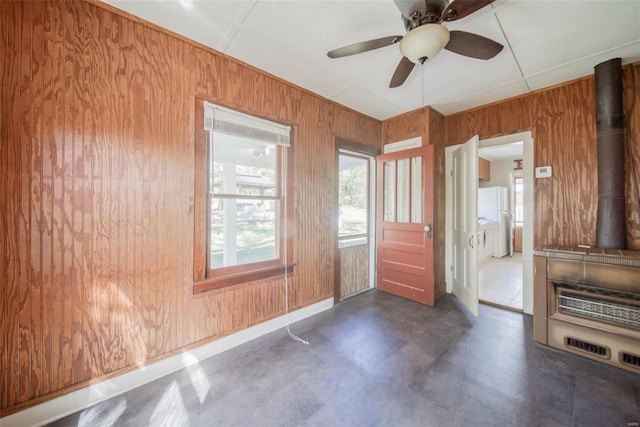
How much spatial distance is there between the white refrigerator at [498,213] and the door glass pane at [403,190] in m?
3.74

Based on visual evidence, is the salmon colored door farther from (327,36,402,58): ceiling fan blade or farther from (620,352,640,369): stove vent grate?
(327,36,402,58): ceiling fan blade

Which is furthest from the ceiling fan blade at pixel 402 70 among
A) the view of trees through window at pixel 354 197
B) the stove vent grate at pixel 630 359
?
the stove vent grate at pixel 630 359

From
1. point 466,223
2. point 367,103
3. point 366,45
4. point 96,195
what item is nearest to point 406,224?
point 466,223

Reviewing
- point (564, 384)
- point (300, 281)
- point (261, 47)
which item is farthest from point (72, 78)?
point (564, 384)

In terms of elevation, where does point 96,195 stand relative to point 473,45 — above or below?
below

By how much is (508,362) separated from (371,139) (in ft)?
9.77

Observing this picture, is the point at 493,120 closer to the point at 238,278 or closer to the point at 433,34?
the point at 433,34

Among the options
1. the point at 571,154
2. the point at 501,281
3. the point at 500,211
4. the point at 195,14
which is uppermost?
the point at 195,14

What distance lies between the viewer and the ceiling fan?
136 cm

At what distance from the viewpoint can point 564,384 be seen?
171 centimetres

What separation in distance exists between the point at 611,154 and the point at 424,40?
2.20 m

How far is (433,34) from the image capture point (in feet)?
4.70

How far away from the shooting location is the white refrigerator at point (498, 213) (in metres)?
5.89

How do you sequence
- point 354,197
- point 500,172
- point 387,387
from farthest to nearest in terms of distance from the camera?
point 500,172
point 354,197
point 387,387
